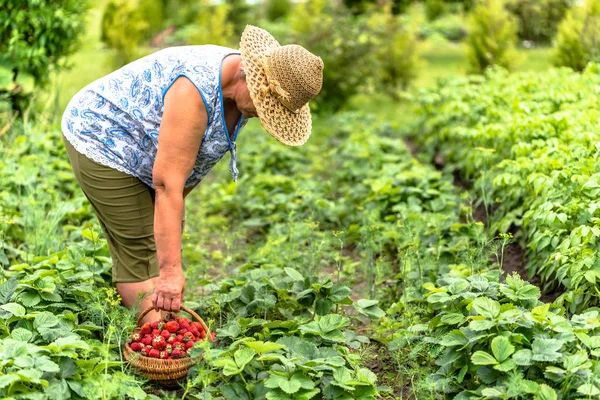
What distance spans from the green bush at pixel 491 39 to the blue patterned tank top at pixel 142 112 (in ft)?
22.5

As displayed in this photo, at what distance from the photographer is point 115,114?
3369 mm

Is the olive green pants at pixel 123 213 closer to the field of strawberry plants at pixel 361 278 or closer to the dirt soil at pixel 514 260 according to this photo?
the field of strawberry plants at pixel 361 278

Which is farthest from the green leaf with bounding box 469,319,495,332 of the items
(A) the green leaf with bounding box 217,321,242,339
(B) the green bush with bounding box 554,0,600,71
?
(B) the green bush with bounding box 554,0,600,71

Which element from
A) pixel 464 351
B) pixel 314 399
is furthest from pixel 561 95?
pixel 314 399

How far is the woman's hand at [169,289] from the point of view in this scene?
3053 millimetres

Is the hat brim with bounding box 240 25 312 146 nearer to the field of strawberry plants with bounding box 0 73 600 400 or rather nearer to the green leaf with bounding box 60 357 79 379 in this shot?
the field of strawberry plants with bounding box 0 73 600 400

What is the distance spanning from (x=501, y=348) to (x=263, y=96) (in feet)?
4.21

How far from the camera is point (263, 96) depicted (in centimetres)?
301

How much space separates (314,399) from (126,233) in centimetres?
125

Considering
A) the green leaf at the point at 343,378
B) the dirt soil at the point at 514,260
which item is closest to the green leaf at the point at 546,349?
the green leaf at the point at 343,378

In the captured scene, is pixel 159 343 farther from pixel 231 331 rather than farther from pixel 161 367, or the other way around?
pixel 231 331

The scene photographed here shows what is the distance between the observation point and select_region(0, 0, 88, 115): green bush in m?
6.41

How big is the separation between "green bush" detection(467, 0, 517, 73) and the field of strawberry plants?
3189 millimetres

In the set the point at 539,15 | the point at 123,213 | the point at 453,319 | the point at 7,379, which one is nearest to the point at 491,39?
the point at 539,15
